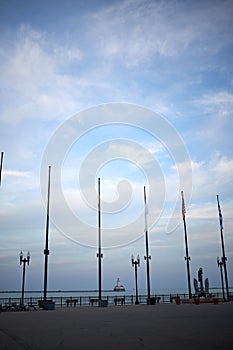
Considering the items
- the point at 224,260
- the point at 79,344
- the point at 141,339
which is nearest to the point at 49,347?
the point at 79,344

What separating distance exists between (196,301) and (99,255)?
1157 centimetres

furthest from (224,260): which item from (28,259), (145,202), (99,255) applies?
(28,259)

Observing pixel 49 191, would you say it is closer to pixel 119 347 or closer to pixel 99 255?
pixel 99 255

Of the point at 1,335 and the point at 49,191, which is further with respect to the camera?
the point at 49,191

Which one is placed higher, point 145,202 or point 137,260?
point 145,202

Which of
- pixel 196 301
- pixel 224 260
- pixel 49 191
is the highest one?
pixel 49 191

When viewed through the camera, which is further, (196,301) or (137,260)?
(137,260)

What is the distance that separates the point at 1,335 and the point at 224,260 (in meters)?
37.9

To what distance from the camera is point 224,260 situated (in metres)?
45.0

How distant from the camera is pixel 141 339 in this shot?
10.3 m

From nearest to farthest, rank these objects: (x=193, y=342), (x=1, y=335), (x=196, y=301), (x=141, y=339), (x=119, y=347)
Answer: (x=119, y=347) → (x=193, y=342) → (x=141, y=339) → (x=1, y=335) → (x=196, y=301)

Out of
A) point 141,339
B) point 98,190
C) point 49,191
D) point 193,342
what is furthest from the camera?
point 98,190

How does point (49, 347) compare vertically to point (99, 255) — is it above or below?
below

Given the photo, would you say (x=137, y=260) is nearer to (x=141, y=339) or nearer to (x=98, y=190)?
(x=98, y=190)
